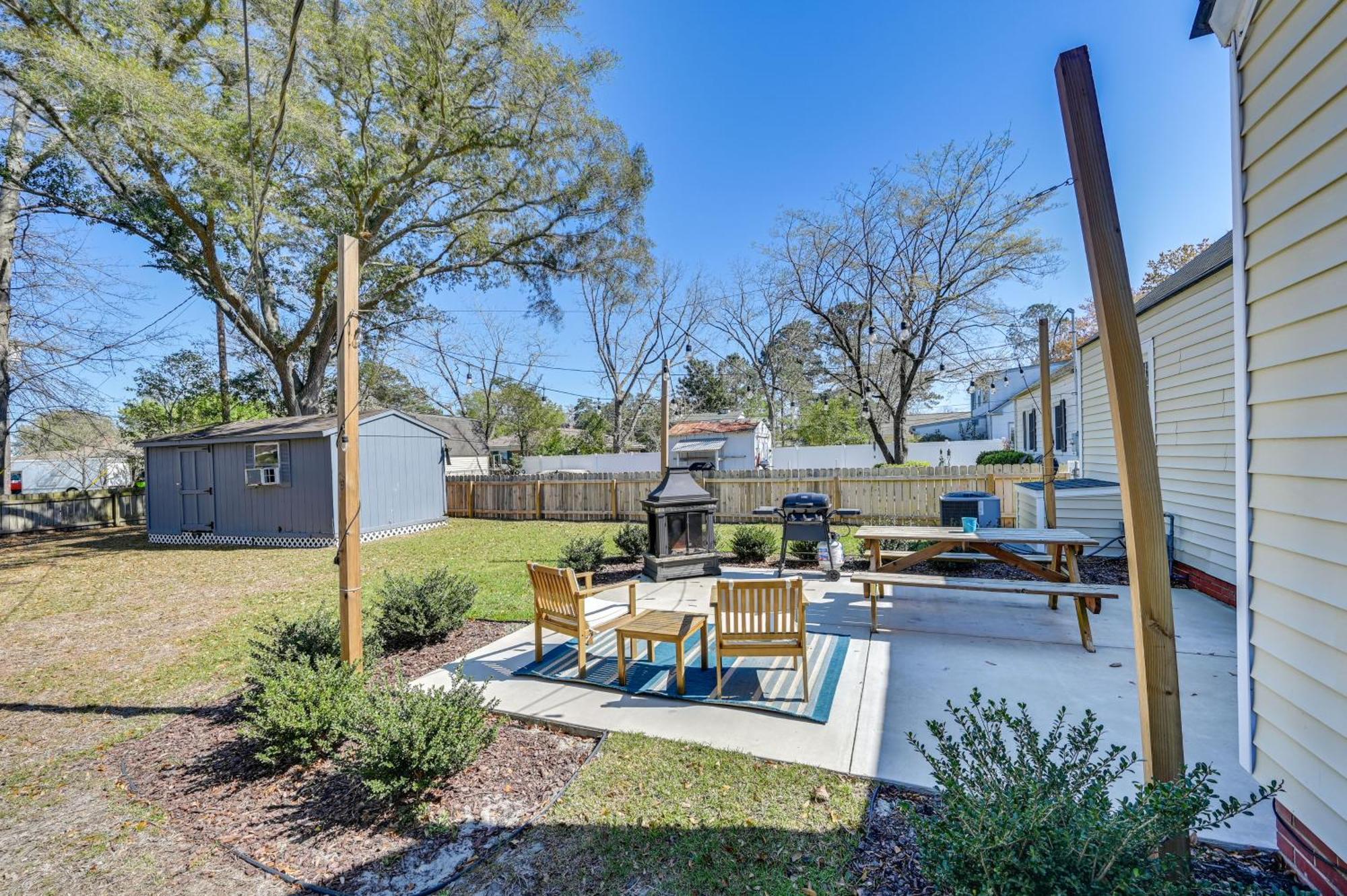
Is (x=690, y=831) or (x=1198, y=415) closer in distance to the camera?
(x=690, y=831)

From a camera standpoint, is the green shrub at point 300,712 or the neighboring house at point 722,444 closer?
the green shrub at point 300,712

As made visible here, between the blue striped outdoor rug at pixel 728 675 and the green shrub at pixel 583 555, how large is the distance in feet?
8.07

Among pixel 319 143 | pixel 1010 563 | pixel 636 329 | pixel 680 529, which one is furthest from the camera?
pixel 636 329

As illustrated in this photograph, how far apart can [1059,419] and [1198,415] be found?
10.5 m

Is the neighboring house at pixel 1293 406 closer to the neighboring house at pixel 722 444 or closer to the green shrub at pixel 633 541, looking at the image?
the green shrub at pixel 633 541

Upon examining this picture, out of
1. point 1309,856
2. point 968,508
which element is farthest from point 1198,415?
point 1309,856

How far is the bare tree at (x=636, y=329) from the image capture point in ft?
77.8

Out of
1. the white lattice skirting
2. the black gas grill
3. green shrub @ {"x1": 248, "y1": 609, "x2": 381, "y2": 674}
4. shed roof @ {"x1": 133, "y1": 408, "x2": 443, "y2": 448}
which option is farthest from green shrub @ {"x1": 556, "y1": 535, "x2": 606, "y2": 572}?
shed roof @ {"x1": 133, "y1": 408, "x2": 443, "y2": 448}

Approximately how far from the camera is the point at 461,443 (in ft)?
108

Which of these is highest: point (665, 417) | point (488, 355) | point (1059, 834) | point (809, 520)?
point (488, 355)

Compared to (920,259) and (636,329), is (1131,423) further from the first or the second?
(636,329)

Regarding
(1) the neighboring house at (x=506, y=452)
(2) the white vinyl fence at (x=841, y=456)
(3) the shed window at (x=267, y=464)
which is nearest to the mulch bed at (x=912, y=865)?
(3) the shed window at (x=267, y=464)

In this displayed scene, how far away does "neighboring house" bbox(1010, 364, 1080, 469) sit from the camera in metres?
12.1

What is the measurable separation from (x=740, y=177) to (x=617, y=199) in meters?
3.68
